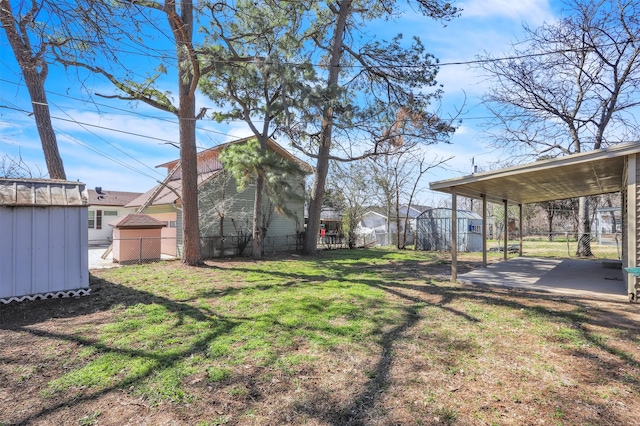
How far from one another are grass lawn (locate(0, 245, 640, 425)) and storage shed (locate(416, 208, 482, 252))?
1318 cm

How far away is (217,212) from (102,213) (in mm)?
12979

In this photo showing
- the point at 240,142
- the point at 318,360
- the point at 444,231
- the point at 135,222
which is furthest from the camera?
the point at 444,231

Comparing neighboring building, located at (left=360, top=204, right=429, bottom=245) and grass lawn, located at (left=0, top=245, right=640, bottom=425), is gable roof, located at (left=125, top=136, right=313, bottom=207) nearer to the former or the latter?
grass lawn, located at (left=0, top=245, right=640, bottom=425)

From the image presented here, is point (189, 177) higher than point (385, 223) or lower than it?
higher

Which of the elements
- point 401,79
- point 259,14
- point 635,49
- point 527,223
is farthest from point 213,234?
point 527,223

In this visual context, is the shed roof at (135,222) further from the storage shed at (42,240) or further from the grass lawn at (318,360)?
the storage shed at (42,240)

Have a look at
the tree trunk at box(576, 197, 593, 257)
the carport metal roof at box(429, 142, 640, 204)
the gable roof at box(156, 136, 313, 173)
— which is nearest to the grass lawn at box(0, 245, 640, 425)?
the carport metal roof at box(429, 142, 640, 204)

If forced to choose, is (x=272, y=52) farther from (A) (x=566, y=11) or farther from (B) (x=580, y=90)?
(B) (x=580, y=90)

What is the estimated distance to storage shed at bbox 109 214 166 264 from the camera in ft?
37.0

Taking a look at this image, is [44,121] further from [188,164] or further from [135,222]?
[135,222]

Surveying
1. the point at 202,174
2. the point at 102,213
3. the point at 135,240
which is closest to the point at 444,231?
the point at 202,174

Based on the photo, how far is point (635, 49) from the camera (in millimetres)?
12125

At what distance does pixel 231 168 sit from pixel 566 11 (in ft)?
42.8

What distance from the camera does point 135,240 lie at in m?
11.4
